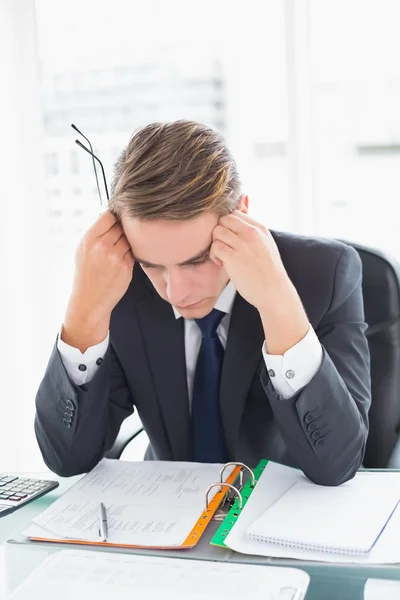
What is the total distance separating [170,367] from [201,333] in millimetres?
101

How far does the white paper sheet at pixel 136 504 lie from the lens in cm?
110

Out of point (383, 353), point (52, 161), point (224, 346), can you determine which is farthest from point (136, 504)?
point (52, 161)

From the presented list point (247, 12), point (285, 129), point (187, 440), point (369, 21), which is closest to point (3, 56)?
point (247, 12)

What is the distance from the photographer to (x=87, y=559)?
1.01m

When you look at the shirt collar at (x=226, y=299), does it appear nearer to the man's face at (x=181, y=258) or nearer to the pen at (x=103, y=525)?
the man's face at (x=181, y=258)

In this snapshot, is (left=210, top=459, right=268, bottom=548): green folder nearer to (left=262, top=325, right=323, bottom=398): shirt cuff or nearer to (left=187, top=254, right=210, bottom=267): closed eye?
(left=262, top=325, right=323, bottom=398): shirt cuff

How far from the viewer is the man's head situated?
1306 mm

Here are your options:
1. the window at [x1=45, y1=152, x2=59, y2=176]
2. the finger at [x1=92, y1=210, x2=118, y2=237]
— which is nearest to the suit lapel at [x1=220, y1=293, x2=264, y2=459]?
the finger at [x1=92, y1=210, x2=118, y2=237]

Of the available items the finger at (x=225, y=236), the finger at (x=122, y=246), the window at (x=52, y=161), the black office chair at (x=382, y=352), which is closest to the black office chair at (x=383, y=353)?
the black office chair at (x=382, y=352)

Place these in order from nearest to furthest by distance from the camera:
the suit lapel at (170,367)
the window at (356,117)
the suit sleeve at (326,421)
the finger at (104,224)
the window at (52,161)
Answer: the suit sleeve at (326,421)
the finger at (104,224)
the suit lapel at (170,367)
the window at (356,117)
the window at (52,161)

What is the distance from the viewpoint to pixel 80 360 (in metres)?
1.46

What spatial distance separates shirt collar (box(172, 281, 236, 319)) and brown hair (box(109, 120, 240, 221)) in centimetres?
21

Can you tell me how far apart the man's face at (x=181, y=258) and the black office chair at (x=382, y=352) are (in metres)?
0.40

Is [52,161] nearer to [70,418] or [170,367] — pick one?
[170,367]
